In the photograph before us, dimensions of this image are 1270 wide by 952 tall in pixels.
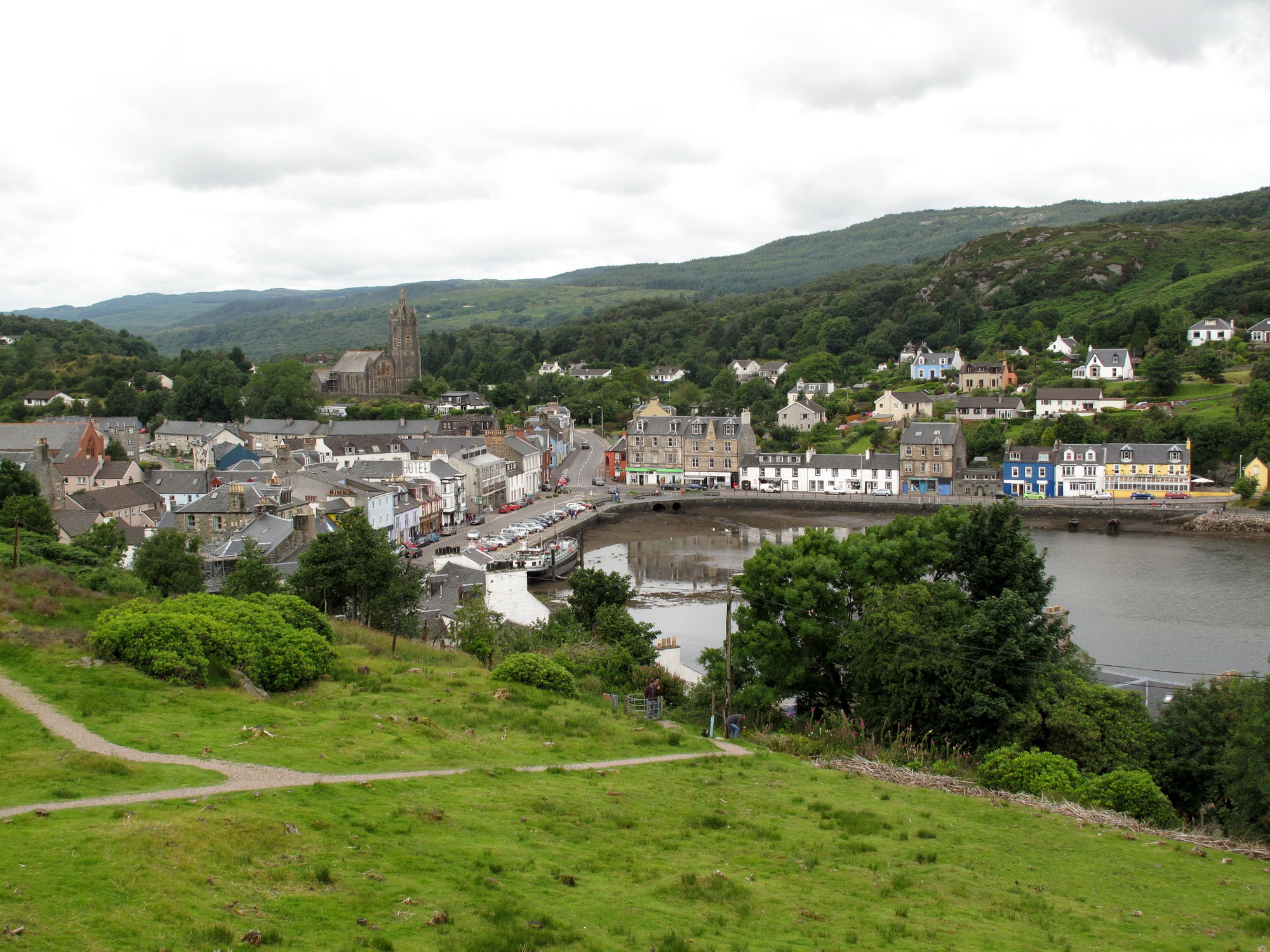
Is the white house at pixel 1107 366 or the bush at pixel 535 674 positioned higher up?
the white house at pixel 1107 366

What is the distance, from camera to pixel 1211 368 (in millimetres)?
78562

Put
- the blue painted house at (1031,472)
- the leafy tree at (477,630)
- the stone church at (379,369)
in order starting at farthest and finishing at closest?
1. the stone church at (379,369)
2. the blue painted house at (1031,472)
3. the leafy tree at (477,630)

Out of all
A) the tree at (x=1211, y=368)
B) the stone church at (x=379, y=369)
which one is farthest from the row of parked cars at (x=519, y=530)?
the stone church at (x=379, y=369)

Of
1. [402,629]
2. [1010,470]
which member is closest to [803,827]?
[402,629]

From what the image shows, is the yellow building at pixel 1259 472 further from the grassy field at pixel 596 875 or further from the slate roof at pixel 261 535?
the grassy field at pixel 596 875

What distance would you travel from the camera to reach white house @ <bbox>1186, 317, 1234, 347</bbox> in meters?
90.3

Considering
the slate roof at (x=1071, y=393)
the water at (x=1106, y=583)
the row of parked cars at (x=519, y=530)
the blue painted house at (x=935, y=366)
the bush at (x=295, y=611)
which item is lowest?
the water at (x=1106, y=583)

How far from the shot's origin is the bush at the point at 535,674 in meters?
18.0

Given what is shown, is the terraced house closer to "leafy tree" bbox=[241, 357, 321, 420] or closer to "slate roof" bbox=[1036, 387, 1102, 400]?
"slate roof" bbox=[1036, 387, 1102, 400]

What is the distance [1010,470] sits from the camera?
221 ft

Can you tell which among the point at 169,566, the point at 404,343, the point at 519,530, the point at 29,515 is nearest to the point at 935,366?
the point at 519,530

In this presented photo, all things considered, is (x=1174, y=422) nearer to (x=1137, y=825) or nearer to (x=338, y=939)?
(x=1137, y=825)

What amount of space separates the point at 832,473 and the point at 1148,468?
2078 centimetres

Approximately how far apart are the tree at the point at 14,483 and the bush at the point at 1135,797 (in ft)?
127
